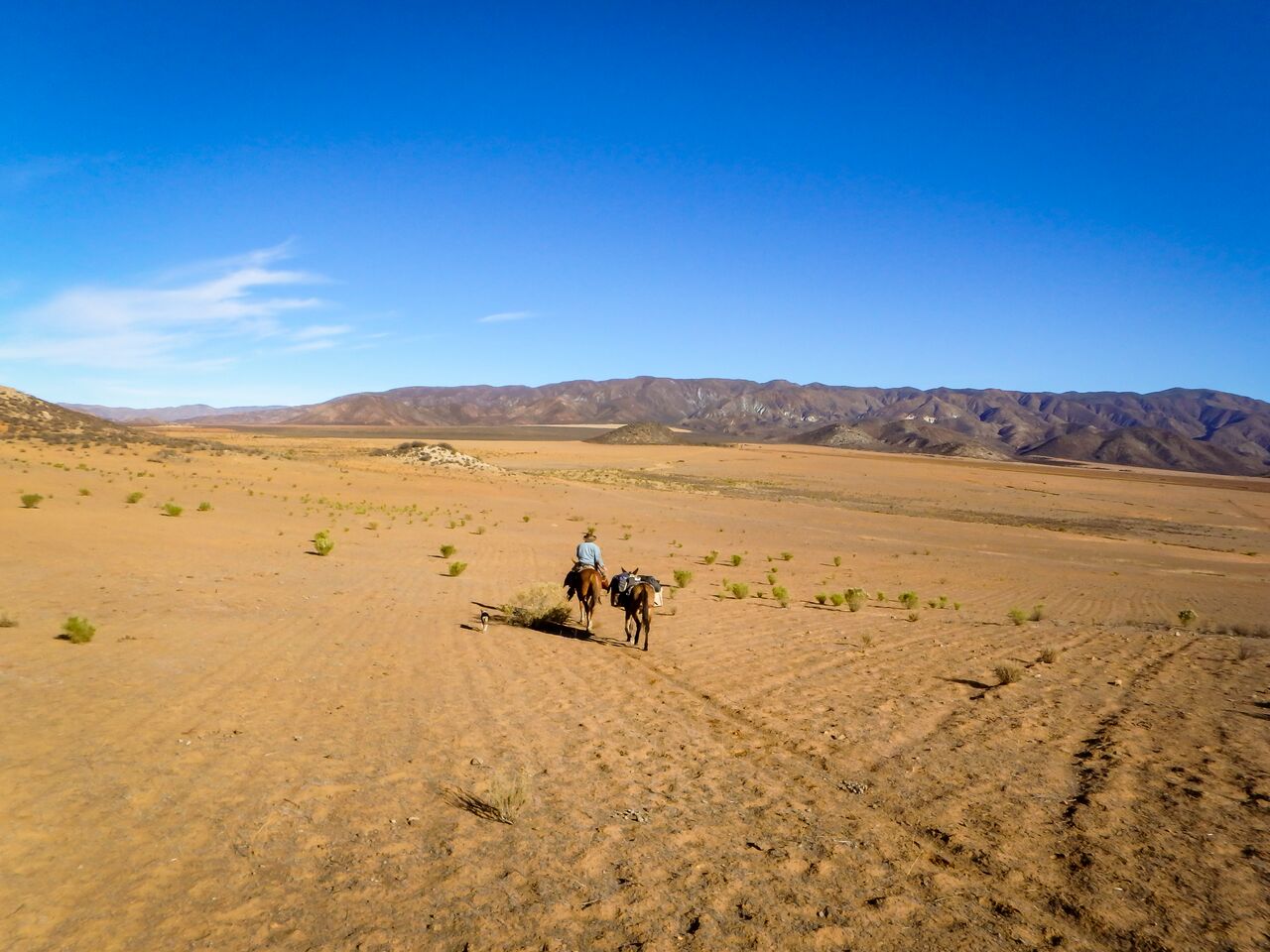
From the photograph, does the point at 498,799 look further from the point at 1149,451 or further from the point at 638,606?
the point at 1149,451

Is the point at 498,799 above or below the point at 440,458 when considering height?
below

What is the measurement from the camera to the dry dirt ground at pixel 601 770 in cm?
447

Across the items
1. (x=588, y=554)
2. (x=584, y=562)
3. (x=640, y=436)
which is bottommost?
(x=584, y=562)

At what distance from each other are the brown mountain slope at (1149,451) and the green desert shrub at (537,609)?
195 meters

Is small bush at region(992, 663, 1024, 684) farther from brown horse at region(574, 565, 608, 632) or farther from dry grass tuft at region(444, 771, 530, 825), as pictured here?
dry grass tuft at region(444, 771, 530, 825)

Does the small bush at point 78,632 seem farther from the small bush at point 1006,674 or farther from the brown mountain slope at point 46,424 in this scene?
the brown mountain slope at point 46,424

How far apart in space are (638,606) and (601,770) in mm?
4945

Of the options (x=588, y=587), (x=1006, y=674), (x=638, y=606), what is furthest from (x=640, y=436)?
(x=1006, y=674)

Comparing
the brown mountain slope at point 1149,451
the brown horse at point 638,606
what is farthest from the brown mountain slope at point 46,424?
the brown mountain slope at point 1149,451

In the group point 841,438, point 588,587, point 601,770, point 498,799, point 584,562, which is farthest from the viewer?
point 841,438

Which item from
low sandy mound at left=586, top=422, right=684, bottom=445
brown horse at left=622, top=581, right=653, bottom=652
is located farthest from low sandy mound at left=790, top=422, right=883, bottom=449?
brown horse at left=622, top=581, right=653, bottom=652

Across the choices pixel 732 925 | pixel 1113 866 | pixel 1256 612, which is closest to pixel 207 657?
pixel 732 925

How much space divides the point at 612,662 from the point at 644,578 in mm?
1616

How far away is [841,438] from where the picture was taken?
181 metres
